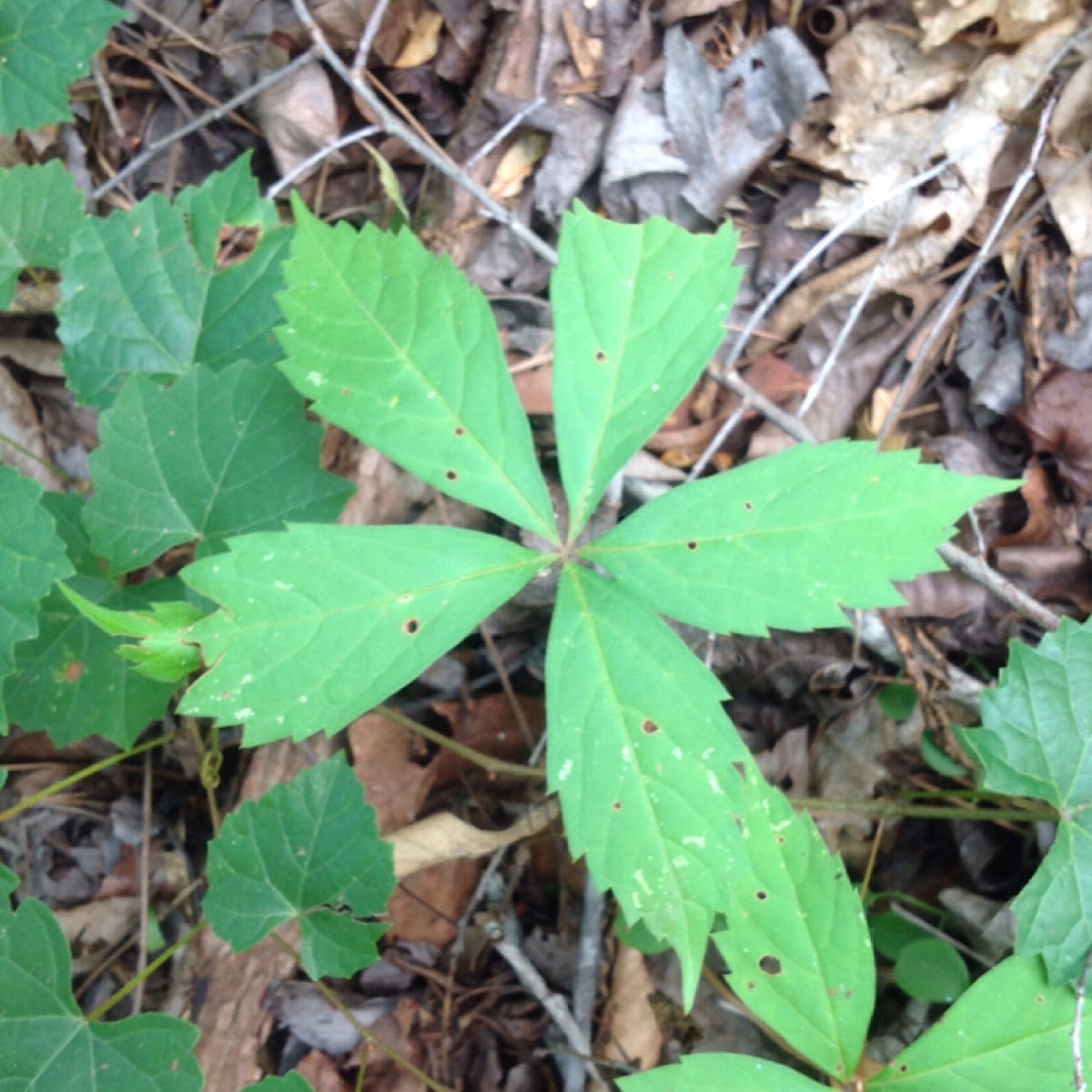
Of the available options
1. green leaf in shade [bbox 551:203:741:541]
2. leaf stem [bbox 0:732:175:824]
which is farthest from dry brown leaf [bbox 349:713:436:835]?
green leaf in shade [bbox 551:203:741:541]

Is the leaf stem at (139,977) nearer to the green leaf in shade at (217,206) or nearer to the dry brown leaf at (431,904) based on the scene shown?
the dry brown leaf at (431,904)

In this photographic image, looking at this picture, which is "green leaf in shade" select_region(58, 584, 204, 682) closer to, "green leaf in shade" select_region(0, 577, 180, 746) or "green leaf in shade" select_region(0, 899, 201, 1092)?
"green leaf in shade" select_region(0, 577, 180, 746)

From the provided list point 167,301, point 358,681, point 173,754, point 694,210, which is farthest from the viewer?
point 694,210

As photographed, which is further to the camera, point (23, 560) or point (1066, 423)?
point (1066, 423)

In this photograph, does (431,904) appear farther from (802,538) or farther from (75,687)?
(802,538)

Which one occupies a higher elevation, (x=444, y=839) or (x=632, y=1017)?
(x=444, y=839)

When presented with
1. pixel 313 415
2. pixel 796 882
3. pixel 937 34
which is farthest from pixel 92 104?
pixel 796 882

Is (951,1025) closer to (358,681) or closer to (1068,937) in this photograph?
(1068,937)

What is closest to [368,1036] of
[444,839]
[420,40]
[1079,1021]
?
[444,839]
